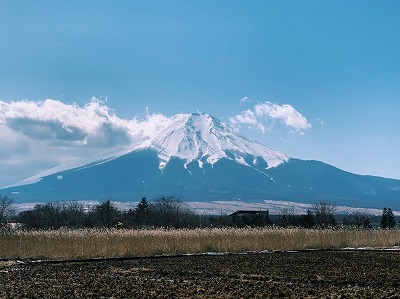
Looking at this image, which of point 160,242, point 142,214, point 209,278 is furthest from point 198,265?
point 142,214

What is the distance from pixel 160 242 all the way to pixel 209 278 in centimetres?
Result: 970

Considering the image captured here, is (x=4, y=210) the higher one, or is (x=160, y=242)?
(x=4, y=210)

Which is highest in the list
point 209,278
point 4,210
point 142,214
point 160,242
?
point 4,210

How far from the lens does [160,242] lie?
2448cm

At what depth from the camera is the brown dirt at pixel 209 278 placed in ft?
39.9

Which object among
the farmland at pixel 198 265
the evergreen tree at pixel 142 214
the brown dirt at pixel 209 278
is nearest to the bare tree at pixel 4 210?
the evergreen tree at pixel 142 214

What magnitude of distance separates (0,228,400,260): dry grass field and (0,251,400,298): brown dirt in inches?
78.4

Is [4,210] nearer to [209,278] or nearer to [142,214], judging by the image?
[142,214]

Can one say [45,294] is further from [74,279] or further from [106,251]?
[106,251]

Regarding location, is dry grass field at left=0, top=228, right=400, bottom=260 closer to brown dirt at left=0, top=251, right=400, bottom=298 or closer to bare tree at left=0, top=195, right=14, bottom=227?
brown dirt at left=0, top=251, right=400, bottom=298

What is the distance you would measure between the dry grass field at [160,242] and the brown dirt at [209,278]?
1992 millimetres

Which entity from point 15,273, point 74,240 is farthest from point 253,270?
point 74,240

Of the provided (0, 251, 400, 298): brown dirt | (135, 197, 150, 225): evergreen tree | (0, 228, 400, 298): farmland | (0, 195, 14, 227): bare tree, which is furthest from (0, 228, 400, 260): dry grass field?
(135, 197, 150, 225): evergreen tree

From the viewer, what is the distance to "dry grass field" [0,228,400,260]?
22.2 m
